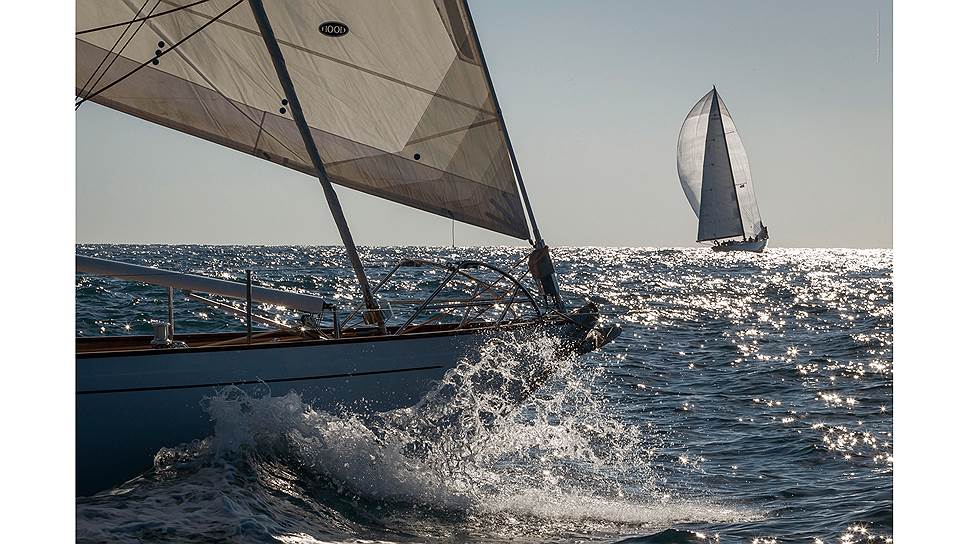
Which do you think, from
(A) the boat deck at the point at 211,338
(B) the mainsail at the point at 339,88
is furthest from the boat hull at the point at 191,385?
(B) the mainsail at the point at 339,88

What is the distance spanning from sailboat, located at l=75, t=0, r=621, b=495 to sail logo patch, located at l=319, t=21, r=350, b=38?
1 centimetres

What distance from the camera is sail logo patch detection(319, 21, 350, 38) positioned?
23.2 feet

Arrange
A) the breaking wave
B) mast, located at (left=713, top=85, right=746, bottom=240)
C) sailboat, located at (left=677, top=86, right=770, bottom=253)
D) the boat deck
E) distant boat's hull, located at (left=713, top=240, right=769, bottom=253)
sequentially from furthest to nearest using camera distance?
1. distant boat's hull, located at (left=713, top=240, right=769, bottom=253)
2. sailboat, located at (left=677, top=86, right=770, bottom=253)
3. mast, located at (left=713, top=85, right=746, bottom=240)
4. the boat deck
5. the breaking wave

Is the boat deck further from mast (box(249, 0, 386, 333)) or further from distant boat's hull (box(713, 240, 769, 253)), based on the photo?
distant boat's hull (box(713, 240, 769, 253))

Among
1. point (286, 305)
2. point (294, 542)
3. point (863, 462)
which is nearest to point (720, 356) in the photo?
point (863, 462)

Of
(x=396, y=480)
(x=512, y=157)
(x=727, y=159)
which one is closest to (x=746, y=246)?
(x=727, y=159)

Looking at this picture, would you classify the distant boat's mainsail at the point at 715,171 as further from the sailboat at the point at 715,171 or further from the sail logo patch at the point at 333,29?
the sail logo patch at the point at 333,29

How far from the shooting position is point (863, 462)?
741 centimetres

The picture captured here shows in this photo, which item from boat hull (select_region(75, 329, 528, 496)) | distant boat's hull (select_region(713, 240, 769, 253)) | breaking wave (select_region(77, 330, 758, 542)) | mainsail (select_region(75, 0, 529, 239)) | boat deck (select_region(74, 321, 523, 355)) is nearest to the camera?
breaking wave (select_region(77, 330, 758, 542))

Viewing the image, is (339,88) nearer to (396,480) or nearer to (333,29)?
(333,29)

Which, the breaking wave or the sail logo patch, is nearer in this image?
the breaking wave

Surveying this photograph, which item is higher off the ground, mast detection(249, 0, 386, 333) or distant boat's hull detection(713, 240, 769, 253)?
A: distant boat's hull detection(713, 240, 769, 253)

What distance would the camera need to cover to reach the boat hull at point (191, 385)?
531 centimetres

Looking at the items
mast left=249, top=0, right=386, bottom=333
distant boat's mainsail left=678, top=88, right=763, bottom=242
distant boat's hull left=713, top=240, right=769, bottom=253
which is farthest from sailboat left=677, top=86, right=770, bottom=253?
mast left=249, top=0, right=386, bottom=333
